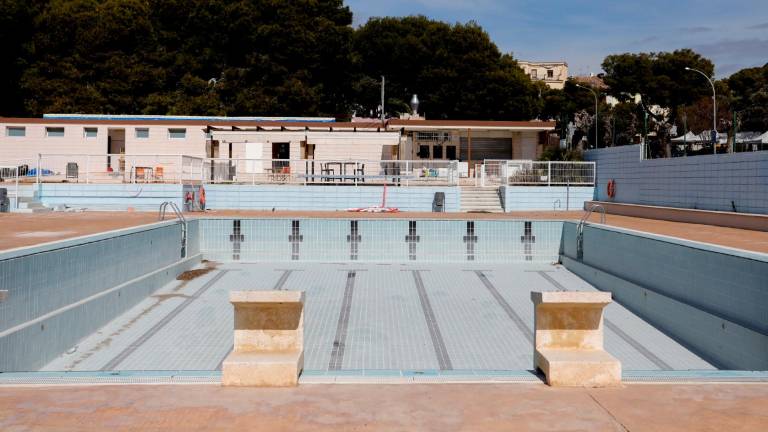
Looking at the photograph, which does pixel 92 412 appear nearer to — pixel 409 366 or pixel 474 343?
pixel 409 366

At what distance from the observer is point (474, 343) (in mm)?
9477

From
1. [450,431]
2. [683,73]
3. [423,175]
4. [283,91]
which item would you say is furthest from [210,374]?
[683,73]

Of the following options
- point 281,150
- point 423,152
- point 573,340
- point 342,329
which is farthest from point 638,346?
point 423,152

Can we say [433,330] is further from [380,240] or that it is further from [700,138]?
[700,138]

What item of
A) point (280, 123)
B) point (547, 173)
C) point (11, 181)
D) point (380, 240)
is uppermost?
point (280, 123)

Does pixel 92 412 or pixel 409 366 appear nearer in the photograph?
pixel 92 412

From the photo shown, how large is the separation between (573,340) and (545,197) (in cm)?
1978

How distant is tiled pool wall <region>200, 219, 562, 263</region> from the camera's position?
16484 mm

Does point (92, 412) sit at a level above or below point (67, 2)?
below

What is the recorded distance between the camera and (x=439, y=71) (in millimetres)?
51469

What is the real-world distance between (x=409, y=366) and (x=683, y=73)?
60596 mm

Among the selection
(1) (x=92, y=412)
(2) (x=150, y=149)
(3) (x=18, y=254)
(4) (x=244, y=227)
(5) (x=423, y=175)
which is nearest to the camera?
(1) (x=92, y=412)

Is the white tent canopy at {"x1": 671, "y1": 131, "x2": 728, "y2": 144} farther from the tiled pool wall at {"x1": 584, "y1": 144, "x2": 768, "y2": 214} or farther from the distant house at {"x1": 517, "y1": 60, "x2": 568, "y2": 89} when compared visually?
the distant house at {"x1": 517, "y1": 60, "x2": 568, "y2": 89}

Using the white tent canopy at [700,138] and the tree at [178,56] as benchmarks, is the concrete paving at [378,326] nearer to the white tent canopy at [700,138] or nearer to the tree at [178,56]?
the white tent canopy at [700,138]
